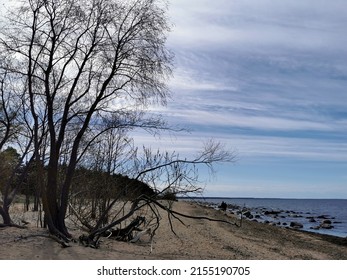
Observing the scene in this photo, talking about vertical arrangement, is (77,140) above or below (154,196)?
above

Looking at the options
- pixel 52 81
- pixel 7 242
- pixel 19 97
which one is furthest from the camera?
pixel 19 97

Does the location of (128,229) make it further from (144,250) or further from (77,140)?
(77,140)

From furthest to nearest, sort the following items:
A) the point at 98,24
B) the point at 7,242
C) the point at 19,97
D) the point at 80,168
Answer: the point at 80,168 → the point at 19,97 → the point at 98,24 → the point at 7,242

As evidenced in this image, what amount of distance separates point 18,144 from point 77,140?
9.62 meters

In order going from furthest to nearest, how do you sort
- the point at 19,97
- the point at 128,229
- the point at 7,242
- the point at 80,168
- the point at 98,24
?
the point at 80,168 < the point at 19,97 < the point at 128,229 < the point at 98,24 < the point at 7,242

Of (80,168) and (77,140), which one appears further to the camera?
(80,168)

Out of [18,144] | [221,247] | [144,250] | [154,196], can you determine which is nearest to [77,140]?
[154,196]

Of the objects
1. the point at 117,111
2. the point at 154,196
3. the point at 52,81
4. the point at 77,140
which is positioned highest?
the point at 52,81

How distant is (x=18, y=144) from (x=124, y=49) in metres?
11.1

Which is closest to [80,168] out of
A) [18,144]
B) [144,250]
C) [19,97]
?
[18,144]

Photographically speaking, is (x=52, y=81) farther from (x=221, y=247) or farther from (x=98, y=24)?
(x=221, y=247)

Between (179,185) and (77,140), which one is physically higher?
(77,140)

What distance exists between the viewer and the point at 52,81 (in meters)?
17.9

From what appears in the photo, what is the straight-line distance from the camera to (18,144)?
25047 millimetres
